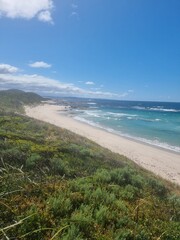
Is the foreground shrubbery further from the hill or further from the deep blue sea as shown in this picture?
the hill

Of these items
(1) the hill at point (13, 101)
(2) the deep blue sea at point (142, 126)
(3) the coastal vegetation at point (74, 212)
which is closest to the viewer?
(3) the coastal vegetation at point (74, 212)

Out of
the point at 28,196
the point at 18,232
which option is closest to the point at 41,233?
the point at 18,232

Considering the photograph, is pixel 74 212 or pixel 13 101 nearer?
pixel 74 212

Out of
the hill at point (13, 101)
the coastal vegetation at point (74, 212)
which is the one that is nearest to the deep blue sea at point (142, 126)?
the hill at point (13, 101)

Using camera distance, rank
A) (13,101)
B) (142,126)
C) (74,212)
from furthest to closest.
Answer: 1. (13,101)
2. (142,126)
3. (74,212)

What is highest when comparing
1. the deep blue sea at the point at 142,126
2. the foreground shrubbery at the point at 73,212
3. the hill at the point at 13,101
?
the hill at the point at 13,101

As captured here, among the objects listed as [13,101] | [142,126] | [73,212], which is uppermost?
[13,101]

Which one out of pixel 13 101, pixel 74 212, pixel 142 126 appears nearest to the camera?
pixel 74 212

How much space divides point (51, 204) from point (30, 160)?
3.80m

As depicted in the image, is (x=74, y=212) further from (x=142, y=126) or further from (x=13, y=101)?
(x=13, y=101)

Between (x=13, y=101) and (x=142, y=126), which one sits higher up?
(x=13, y=101)

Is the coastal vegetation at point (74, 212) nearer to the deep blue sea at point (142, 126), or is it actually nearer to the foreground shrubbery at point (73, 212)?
the foreground shrubbery at point (73, 212)

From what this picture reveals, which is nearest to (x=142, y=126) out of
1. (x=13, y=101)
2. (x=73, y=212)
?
(x=73, y=212)

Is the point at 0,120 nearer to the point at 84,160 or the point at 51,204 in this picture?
the point at 84,160
